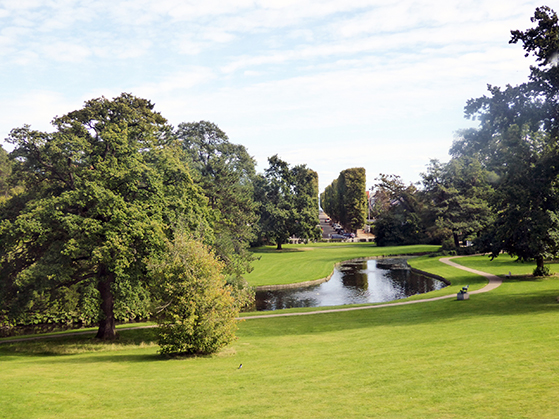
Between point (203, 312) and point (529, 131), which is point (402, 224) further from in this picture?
point (203, 312)

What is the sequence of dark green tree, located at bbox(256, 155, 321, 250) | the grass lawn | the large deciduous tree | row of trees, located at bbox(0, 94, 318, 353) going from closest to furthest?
the grass lawn < row of trees, located at bbox(0, 94, 318, 353) < the large deciduous tree < dark green tree, located at bbox(256, 155, 321, 250)

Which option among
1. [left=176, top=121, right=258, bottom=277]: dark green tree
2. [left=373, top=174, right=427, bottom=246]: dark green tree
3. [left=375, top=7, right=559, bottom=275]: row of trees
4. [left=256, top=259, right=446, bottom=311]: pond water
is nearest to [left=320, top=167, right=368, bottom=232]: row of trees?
[left=373, top=174, right=427, bottom=246]: dark green tree

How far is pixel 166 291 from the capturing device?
53.2ft

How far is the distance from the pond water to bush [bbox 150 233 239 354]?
1528 centimetres

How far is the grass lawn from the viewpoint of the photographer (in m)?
8.90

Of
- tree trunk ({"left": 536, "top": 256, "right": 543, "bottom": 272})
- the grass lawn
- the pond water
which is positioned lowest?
the pond water

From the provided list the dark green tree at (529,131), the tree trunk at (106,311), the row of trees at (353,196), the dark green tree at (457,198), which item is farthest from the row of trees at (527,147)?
the row of trees at (353,196)

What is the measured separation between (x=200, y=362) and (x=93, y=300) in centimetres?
699

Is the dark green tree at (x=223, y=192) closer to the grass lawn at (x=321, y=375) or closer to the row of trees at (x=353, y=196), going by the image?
the grass lawn at (x=321, y=375)

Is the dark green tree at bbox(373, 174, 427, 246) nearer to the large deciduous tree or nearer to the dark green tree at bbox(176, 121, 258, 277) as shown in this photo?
the dark green tree at bbox(176, 121, 258, 277)

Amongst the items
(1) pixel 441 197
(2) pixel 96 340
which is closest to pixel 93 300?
(2) pixel 96 340

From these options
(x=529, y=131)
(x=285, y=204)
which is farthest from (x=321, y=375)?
(x=285, y=204)

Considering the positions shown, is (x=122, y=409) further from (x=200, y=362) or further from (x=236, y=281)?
(x=236, y=281)

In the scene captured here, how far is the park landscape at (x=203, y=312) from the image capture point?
9734 mm
